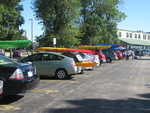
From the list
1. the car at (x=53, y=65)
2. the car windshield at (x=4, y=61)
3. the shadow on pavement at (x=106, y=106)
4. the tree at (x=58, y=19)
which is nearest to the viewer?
the shadow on pavement at (x=106, y=106)

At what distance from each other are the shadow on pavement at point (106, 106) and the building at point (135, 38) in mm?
85888

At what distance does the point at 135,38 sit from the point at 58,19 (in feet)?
258

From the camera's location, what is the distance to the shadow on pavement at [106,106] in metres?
7.76

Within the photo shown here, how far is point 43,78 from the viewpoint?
618 inches

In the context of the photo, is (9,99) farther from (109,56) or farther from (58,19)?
(109,56)

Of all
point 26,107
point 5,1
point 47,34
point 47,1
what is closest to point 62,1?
point 47,1

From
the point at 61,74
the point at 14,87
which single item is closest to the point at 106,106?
the point at 14,87

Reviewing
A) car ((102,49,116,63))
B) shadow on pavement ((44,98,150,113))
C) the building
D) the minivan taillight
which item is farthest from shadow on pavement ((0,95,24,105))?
the building

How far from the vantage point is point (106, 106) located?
837 centimetres

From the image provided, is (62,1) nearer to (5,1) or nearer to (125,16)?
(5,1)

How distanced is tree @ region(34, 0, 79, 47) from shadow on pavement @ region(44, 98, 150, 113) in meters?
24.8

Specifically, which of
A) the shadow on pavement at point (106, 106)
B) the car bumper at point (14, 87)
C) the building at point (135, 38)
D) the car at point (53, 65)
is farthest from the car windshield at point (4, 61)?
the building at point (135, 38)

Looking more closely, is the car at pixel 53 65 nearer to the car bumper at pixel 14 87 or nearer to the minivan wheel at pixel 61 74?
the minivan wheel at pixel 61 74

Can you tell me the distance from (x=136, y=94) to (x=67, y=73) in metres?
5.22
